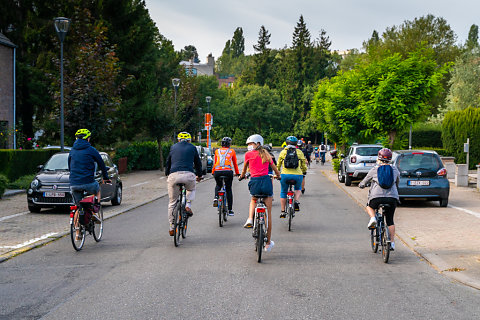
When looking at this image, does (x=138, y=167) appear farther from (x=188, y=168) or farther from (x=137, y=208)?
(x=188, y=168)

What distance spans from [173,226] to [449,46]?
198ft

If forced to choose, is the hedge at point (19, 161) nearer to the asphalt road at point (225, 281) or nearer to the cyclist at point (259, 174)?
the asphalt road at point (225, 281)

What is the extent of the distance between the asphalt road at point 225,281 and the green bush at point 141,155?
22748 millimetres

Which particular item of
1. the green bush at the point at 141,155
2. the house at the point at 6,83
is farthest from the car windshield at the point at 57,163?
the green bush at the point at 141,155

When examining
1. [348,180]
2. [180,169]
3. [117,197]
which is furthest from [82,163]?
[348,180]

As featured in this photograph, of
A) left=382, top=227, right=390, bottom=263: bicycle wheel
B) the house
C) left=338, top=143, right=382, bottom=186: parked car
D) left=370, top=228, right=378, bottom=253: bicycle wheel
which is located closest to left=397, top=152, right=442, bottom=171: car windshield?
left=370, top=228, right=378, bottom=253: bicycle wheel

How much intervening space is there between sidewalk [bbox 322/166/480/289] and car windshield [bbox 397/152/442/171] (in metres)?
1.06

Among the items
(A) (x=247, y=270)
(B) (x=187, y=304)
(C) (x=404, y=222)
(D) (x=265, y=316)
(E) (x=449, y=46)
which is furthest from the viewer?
(E) (x=449, y=46)

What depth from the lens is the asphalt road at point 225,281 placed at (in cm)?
531

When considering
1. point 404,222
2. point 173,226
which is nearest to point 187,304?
point 173,226

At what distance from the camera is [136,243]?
930 cm

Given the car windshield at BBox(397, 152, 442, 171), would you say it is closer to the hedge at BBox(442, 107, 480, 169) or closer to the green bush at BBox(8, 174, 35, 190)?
the green bush at BBox(8, 174, 35, 190)

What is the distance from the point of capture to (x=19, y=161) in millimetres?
21000

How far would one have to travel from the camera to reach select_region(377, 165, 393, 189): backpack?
7941 mm
